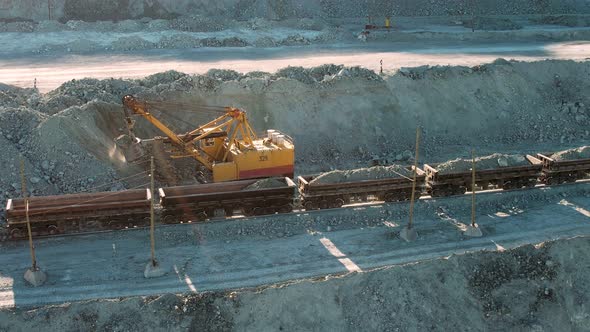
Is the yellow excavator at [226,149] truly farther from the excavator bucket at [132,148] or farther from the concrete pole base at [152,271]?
the concrete pole base at [152,271]

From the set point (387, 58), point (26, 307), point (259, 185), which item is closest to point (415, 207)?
point (259, 185)

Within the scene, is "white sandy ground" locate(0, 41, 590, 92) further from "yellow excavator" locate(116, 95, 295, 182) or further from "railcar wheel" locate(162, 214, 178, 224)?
"railcar wheel" locate(162, 214, 178, 224)

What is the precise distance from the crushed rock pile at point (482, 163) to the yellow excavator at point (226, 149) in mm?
5562

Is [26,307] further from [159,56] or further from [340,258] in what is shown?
[159,56]

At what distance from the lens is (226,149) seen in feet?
70.1

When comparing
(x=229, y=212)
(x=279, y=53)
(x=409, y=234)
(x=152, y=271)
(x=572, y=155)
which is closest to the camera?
(x=152, y=271)

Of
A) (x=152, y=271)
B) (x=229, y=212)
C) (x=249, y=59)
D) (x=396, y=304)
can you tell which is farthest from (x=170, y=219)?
(x=249, y=59)

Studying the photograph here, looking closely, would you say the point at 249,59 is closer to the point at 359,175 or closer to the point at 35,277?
the point at 359,175

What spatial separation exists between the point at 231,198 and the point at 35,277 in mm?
6068

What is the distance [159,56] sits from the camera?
123 feet

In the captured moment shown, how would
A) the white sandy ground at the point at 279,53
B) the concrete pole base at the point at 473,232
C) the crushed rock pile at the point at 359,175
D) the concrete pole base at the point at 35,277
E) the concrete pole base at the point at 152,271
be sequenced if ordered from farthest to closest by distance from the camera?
the white sandy ground at the point at 279,53, the crushed rock pile at the point at 359,175, the concrete pole base at the point at 473,232, the concrete pole base at the point at 152,271, the concrete pole base at the point at 35,277

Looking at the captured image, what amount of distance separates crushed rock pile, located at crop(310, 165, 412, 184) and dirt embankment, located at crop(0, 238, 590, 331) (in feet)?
16.5

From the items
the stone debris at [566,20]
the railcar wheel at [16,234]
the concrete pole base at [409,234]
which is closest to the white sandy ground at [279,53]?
the stone debris at [566,20]

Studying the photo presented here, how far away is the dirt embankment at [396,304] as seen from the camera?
1426cm
